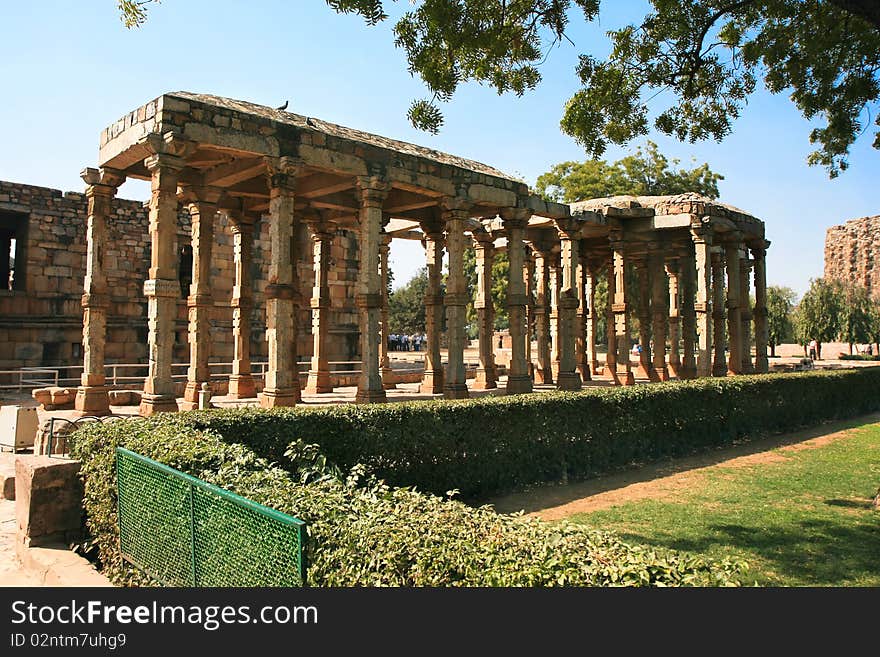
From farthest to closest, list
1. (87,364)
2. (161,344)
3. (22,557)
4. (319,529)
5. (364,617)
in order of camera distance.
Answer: (87,364) → (161,344) → (22,557) → (319,529) → (364,617)

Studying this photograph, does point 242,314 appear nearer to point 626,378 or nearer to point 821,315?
point 626,378

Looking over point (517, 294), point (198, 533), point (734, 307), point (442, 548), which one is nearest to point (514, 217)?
point (517, 294)

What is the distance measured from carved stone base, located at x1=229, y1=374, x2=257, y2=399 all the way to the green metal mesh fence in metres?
9.67

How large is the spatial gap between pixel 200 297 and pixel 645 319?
620 inches

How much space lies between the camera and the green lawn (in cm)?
654

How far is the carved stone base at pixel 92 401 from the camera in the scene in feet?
37.2

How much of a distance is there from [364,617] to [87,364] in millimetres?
10425

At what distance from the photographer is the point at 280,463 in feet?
26.9

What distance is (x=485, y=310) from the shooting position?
19844 mm

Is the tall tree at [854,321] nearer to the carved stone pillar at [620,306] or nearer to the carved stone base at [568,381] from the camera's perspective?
the carved stone pillar at [620,306]

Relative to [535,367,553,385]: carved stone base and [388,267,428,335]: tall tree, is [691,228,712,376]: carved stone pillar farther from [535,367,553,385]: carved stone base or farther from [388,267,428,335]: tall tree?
[388,267,428,335]: tall tree

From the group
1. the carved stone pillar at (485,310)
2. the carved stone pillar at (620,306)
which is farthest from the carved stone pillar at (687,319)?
the carved stone pillar at (485,310)

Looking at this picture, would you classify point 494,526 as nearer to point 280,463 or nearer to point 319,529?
point 319,529

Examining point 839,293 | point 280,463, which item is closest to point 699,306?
point 280,463
